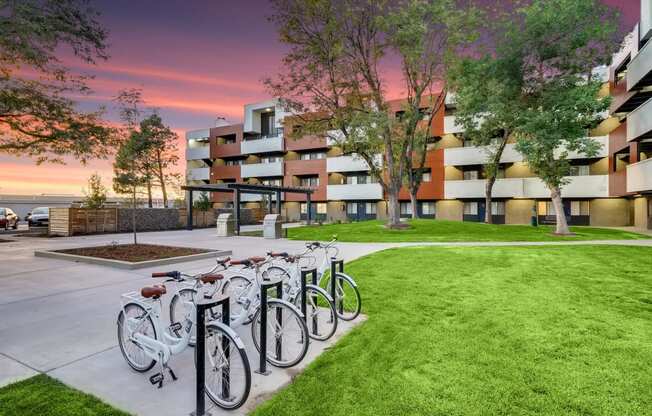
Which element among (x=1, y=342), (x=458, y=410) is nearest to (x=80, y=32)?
(x=1, y=342)

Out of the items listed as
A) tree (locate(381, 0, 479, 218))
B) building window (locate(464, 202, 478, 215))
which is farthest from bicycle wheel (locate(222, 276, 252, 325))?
building window (locate(464, 202, 478, 215))

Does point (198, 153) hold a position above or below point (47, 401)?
above

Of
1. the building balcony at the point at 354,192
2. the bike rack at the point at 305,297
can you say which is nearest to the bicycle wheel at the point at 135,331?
the bike rack at the point at 305,297

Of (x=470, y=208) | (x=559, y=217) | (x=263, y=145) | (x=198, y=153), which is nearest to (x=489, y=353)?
(x=559, y=217)

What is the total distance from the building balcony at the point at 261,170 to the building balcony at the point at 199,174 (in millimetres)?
7018

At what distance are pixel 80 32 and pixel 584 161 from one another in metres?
39.0

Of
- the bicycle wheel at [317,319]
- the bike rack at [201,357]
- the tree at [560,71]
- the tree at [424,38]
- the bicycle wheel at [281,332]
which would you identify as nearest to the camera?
the bike rack at [201,357]

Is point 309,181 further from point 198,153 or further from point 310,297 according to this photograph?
point 310,297

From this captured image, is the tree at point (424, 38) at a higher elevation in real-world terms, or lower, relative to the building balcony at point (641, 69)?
higher

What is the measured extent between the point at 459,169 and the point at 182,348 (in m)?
37.3

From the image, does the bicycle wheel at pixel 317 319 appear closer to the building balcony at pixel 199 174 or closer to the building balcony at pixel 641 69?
the building balcony at pixel 641 69

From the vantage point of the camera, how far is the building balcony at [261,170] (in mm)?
45812

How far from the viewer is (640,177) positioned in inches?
808

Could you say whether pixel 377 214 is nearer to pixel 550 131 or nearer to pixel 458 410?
pixel 550 131
